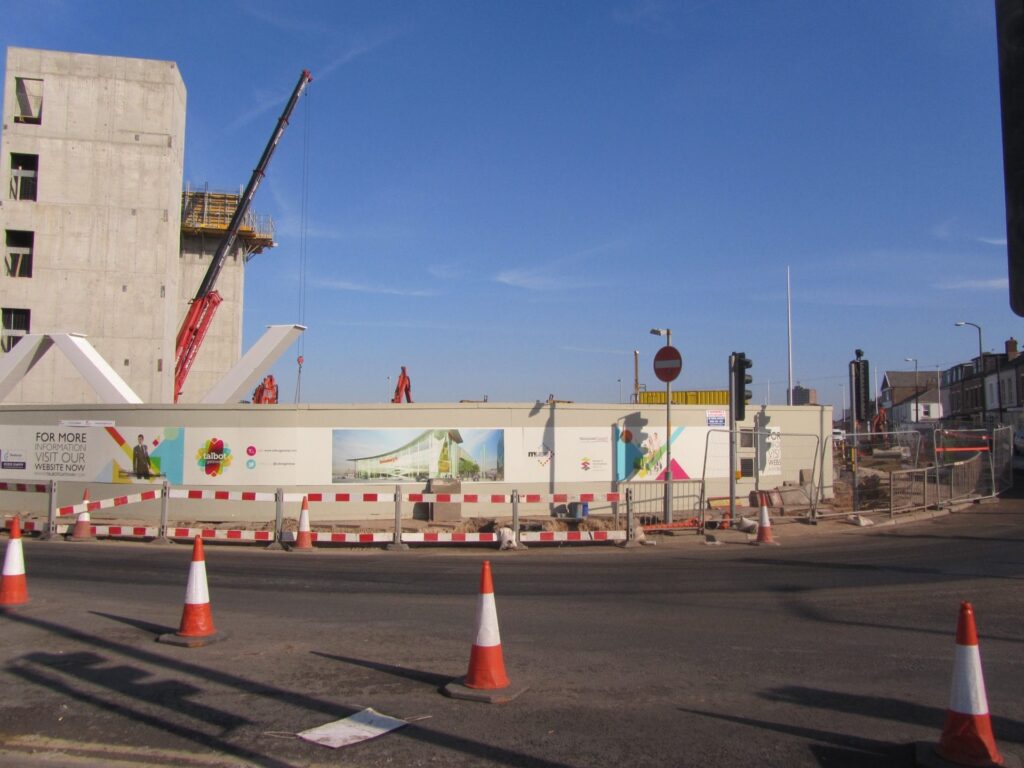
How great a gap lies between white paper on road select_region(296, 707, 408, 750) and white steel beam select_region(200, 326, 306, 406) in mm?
19210

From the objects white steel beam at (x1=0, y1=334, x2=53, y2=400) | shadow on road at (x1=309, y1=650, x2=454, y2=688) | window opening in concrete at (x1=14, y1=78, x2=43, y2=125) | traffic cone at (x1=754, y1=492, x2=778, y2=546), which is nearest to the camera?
shadow on road at (x1=309, y1=650, x2=454, y2=688)

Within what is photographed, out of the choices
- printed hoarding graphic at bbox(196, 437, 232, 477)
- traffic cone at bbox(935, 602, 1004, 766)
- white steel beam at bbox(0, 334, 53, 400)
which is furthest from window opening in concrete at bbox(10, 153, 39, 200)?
traffic cone at bbox(935, 602, 1004, 766)

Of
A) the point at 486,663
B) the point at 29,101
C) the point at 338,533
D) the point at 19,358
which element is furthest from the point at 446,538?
the point at 29,101

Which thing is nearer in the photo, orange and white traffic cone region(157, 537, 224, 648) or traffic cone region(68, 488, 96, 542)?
orange and white traffic cone region(157, 537, 224, 648)

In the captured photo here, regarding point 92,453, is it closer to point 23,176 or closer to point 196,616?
point 196,616

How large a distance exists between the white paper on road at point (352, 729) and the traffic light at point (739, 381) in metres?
13.5

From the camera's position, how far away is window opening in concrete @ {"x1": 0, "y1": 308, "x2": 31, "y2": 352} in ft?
122

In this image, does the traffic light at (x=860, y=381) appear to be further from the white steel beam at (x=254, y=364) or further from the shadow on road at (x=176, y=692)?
the shadow on road at (x=176, y=692)

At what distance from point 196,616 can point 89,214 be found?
35119 millimetres

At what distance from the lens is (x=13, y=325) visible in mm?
37438

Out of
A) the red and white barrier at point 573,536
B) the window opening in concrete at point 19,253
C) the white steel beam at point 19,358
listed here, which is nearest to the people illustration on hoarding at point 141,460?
the white steel beam at point 19,358

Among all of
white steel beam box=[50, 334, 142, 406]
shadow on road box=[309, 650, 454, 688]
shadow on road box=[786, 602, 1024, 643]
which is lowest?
shadow on road box=[309, 650, 454, 688]

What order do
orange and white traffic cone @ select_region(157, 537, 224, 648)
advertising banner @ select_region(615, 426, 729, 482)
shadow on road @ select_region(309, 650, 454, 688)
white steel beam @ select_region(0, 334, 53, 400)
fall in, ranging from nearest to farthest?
1. shadow on road @ select_region(309, 650, 454, 688)
2. orange and white traffic cone @ select_region(157, 537, 224, 648)
3. advertising banner @ select_region(615, 426, 729, 482)
4. white steel beam @ select_region(0, 334, 53, 400)

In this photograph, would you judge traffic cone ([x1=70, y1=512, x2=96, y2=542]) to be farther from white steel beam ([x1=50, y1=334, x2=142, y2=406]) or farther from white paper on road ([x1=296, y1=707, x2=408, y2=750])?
white paper on road ([x1=296, y1=707, x2=408, y2=750])
